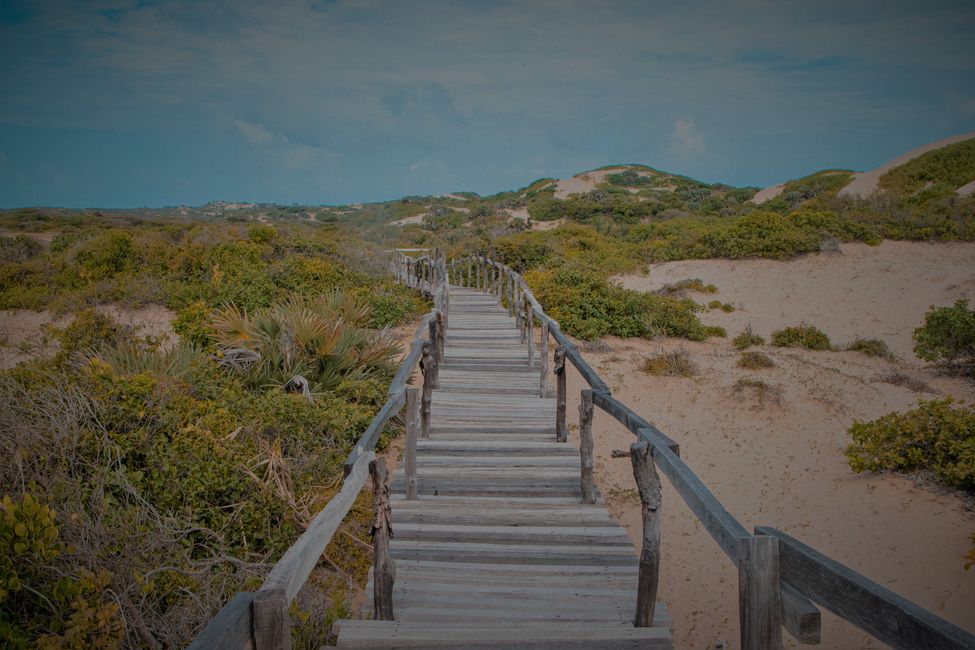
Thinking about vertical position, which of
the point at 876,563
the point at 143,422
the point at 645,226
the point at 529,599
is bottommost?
the point at 876,563

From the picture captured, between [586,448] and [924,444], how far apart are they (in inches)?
175

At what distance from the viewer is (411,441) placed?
5.24 m

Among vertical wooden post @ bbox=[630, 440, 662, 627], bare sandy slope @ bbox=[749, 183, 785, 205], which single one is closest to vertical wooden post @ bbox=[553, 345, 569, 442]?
vertical wooden post @ bbox=[630, 440, 662, 627]

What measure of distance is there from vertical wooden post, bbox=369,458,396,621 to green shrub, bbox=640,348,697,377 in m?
8.77

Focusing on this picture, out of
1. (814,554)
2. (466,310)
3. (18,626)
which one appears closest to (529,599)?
(814,554)

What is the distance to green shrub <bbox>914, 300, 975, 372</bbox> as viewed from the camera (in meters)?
11.2

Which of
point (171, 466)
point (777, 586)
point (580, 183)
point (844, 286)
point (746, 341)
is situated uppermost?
point (580, 183)

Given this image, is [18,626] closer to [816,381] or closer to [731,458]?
[731,458]

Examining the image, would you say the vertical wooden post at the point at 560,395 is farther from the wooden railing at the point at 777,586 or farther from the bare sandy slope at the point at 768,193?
the bare sandy slope at the point at 768,193

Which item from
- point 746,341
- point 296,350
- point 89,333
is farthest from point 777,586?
point 746,341

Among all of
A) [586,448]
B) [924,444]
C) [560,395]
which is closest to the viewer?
[586,448]

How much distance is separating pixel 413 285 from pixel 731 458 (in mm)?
12640

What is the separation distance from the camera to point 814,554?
6.81 feet

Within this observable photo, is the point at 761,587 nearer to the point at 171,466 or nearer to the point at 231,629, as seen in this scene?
the point at 231,629
